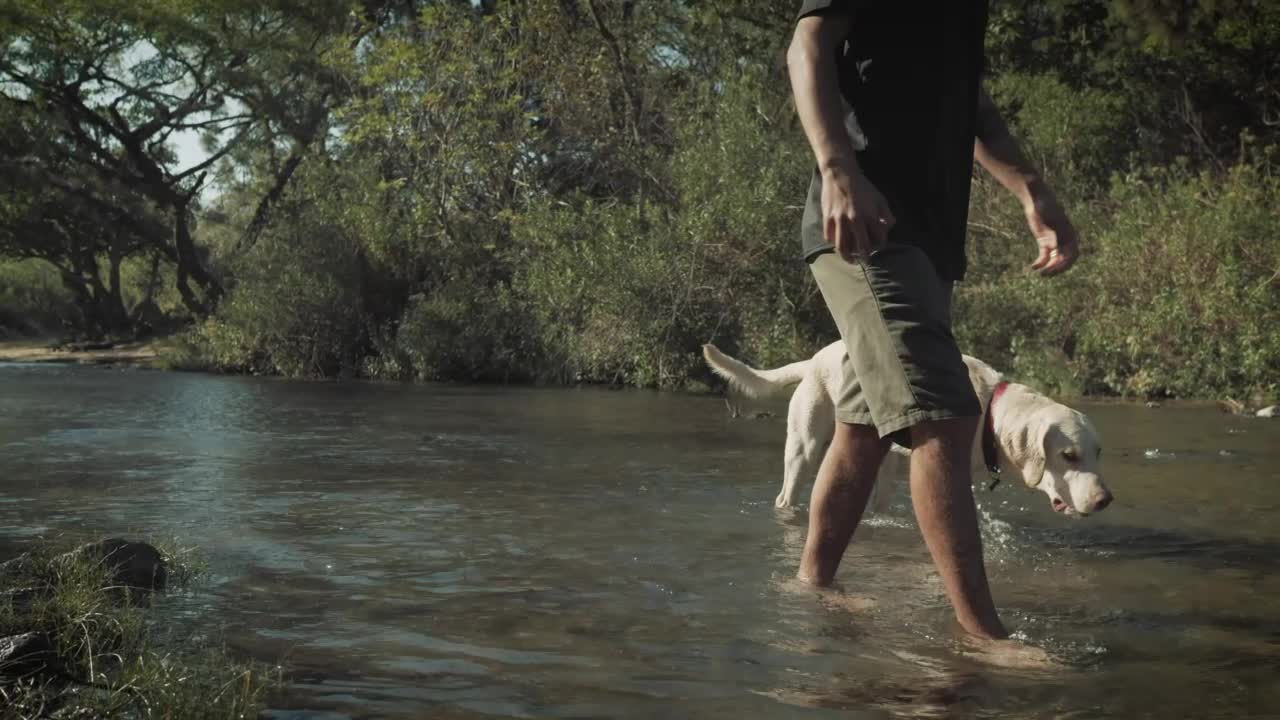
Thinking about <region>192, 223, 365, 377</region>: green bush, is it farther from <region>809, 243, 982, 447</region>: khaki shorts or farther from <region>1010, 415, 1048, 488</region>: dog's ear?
<region>809, 243, 982, 447</region>: khaki shorts

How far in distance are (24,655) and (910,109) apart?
105 inches

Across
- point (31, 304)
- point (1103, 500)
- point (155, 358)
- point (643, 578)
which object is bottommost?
point (155, 358)

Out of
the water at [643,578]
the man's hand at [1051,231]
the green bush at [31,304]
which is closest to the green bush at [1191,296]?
the water at [643,578]

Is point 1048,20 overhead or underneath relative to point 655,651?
overhead

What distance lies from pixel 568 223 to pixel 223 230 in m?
29.1

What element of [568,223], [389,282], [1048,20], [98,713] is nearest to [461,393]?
[568,223]

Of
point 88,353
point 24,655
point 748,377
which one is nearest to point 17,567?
point 24,655

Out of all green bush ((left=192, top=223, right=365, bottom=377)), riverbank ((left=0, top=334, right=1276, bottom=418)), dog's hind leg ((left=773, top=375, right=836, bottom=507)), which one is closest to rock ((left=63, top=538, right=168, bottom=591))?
dog's hind leg ((left=773, top=375, right=836, bottom=507))

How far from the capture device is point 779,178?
718 inches

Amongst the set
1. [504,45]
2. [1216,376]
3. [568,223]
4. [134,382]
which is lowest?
[134,382]

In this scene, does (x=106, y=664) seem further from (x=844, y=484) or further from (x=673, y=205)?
(x=673, y=205)

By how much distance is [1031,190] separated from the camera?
163 inches

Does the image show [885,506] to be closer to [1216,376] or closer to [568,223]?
[1216,376]

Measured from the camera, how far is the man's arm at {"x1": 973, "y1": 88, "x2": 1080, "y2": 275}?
4129 mm
